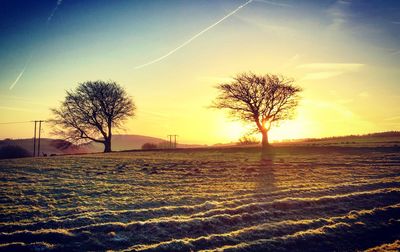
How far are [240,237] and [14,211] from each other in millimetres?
10898

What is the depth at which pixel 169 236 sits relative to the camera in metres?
11.8

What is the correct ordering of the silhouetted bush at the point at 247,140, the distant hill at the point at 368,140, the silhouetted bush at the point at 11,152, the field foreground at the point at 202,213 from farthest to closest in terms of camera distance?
the silhouetted bush at the point at 247,140, the silhouetted bush at the point at 11,152, the distant hill at the point at 368,140, the field foreground at the point at 202,213

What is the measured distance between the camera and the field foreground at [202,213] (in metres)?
11.2

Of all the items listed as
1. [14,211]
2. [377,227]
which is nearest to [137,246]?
[14,211]

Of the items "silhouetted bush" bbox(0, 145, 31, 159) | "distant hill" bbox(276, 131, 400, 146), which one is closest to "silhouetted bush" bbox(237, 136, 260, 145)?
"distant hill" bbox(276, 131, 400, 146)

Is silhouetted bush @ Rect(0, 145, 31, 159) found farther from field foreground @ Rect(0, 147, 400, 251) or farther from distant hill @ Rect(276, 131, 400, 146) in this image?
distant hill @ Rect(276, 131, 400, 146)

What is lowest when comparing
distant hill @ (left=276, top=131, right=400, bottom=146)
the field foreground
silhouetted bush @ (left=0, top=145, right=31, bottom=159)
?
the field foreground

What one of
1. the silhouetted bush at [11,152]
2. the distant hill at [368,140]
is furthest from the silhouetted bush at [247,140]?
the silhouetted bush at [11,152]

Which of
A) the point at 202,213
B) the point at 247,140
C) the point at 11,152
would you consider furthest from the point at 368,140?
the point at 11,152

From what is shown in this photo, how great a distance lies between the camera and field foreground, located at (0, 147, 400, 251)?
11.2m

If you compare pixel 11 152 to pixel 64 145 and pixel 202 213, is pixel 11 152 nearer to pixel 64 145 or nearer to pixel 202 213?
pixel 64 145

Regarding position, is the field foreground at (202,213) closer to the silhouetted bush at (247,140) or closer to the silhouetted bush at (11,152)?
the silhouetted bush at (11,152)

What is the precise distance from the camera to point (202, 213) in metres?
14.2

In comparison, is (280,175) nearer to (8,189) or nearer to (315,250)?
(315,250)
